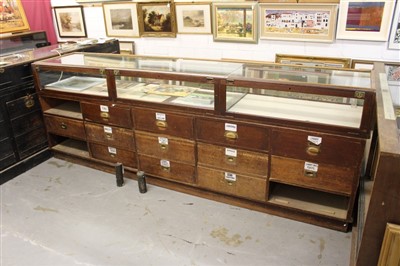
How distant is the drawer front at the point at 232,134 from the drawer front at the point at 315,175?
0.50 ft

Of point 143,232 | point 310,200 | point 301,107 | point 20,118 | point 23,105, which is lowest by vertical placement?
point 143,232

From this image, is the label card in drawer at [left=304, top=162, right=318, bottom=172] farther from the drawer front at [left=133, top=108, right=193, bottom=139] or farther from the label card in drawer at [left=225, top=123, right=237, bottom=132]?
the drawer front at [left=133, top=108, right=193, bottom=139]

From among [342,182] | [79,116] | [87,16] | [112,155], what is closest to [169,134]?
[112,155]

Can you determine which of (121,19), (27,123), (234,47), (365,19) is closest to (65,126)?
(27,123)

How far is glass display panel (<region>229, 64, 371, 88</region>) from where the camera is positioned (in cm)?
204

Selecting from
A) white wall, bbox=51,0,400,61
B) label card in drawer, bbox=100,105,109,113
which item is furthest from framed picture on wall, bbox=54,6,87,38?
label card in drawer, bbox=100,105,109,113

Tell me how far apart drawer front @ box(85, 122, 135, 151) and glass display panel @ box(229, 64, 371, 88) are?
3.35 feet

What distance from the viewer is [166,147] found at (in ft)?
8.42

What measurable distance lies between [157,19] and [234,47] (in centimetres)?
91

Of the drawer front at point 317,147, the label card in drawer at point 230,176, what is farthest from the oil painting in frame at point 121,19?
the drawer front at point 317,147

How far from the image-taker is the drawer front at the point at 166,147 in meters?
2.49

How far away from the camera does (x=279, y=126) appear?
6.87 feet

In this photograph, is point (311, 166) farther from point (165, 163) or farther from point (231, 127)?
point (165, 163)

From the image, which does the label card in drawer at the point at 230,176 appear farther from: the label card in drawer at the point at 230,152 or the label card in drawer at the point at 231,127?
the label card in drawer at the point at 231,127
